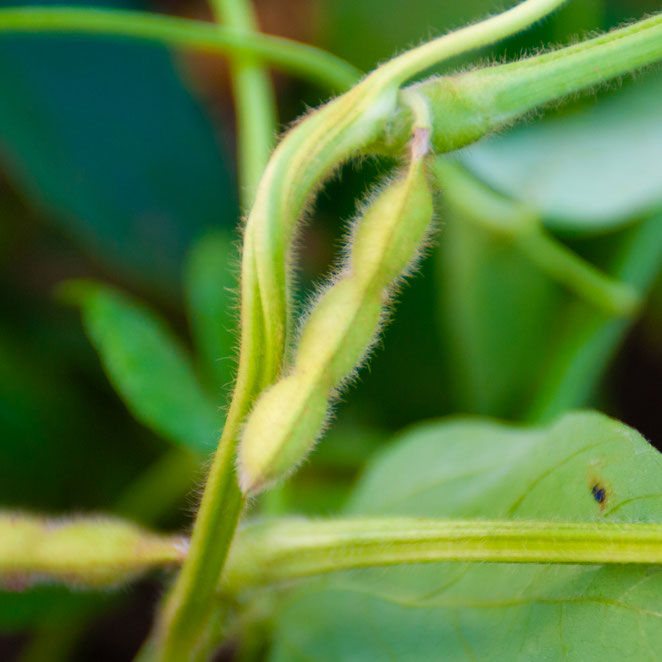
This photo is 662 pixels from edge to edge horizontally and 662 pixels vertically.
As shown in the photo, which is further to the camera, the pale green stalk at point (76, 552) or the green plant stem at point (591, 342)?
the green plant stem at point (591, 342)

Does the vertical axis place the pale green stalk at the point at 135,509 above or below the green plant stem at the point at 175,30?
below

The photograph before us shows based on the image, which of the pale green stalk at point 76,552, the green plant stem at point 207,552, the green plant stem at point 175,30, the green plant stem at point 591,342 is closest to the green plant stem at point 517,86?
the green plant stem at point 207,552

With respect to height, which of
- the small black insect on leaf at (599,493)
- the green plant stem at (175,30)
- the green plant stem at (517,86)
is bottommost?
the small black insect on leaf at (599,493)

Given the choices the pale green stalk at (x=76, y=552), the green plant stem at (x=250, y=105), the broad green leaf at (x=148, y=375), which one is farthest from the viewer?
the green plant stem at (x=250, y=105)

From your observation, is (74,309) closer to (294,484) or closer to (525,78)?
(294,484)

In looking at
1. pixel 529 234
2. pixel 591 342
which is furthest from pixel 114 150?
pixel 591 342

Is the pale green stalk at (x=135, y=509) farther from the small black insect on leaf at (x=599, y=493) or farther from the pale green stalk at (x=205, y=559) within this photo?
the small black insect on leaf at (x=599, y=493)

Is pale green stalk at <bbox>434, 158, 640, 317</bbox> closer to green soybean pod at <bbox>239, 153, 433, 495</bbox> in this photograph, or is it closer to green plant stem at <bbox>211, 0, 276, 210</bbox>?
green plant stem at <bbox>211, 0, 276, 210</bbox>

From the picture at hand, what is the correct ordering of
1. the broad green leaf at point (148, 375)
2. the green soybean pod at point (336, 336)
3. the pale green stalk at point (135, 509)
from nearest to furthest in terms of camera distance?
the green soybean pod at point (336, 336) < the broad green leaf at point (148, 375) < the pale green stalk at point (135, 509)
